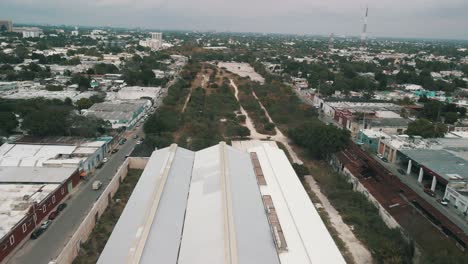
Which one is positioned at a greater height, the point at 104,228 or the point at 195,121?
the point at 195,121

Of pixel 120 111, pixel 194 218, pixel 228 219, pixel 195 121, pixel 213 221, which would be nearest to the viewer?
pixel 228 219

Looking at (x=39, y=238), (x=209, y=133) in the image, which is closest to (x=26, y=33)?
(x=209, y=133)

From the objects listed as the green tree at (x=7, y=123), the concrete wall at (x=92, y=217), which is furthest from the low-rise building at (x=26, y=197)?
the green tree at (x=7, y=123)

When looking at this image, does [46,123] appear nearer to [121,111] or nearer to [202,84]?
[121,111]

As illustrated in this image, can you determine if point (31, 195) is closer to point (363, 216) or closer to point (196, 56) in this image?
point (363, 216)

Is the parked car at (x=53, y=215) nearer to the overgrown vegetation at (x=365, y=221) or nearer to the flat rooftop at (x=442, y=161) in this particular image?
the overgrown vegetation at (x=365, y=221)

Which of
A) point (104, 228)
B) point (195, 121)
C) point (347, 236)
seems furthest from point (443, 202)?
point (195, 121)
